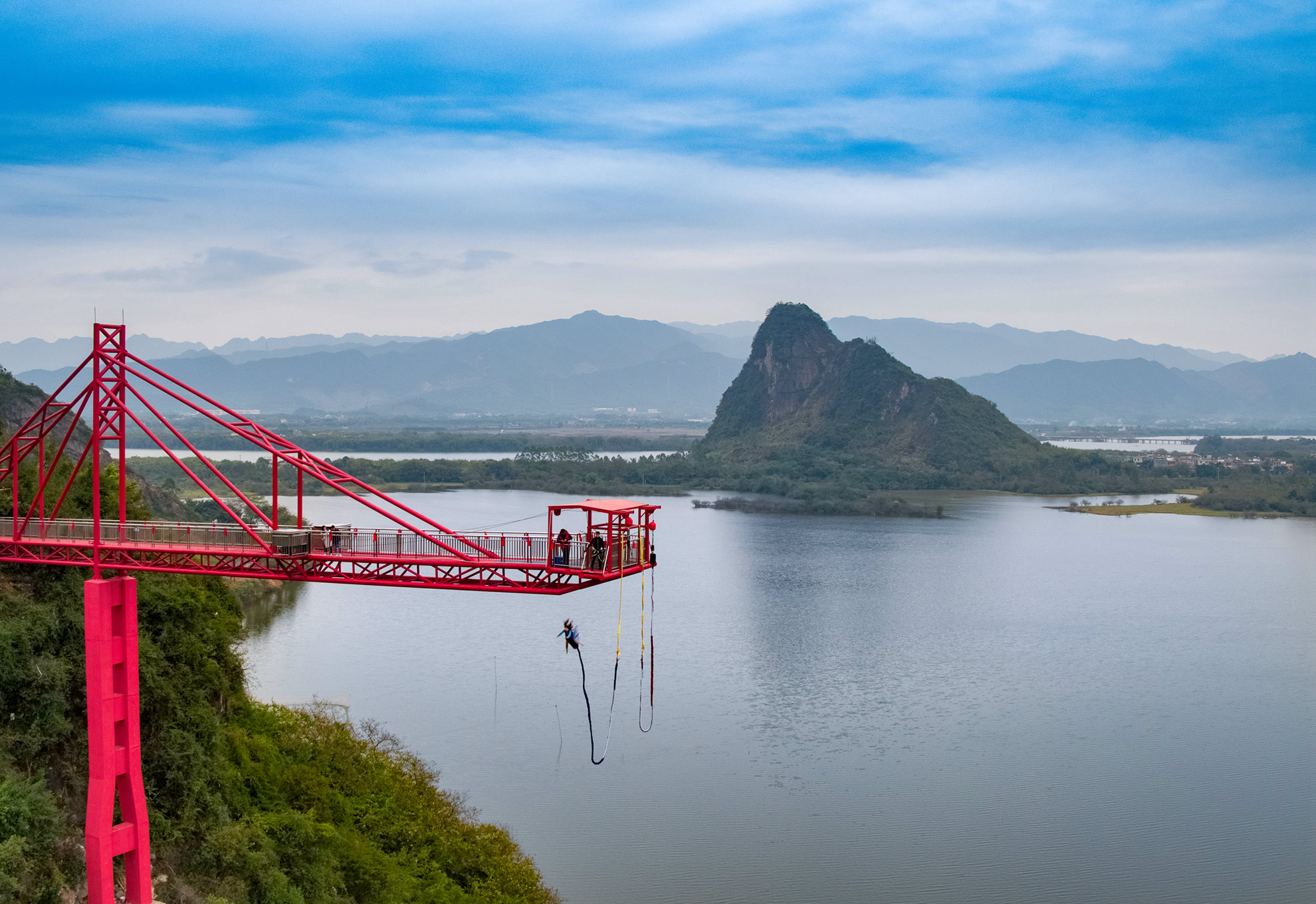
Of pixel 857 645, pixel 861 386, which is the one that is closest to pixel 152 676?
pixel 857 645

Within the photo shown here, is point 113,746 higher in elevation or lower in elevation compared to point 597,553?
lower

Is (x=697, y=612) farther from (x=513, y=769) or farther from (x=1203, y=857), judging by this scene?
(x=1203, y=857)

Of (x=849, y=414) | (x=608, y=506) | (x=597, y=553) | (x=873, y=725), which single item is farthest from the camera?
(x=849, y=414)

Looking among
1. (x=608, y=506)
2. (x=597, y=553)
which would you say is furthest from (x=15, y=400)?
(x=608, y=506)

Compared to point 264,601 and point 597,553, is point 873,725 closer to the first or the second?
point 597,553

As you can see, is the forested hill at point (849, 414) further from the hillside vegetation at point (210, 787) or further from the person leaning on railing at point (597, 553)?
the person leaning on railing at point (597, 553)

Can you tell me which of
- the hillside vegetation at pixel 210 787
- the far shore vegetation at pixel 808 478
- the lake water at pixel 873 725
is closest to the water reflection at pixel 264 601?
the lake water at pixel 873 725
